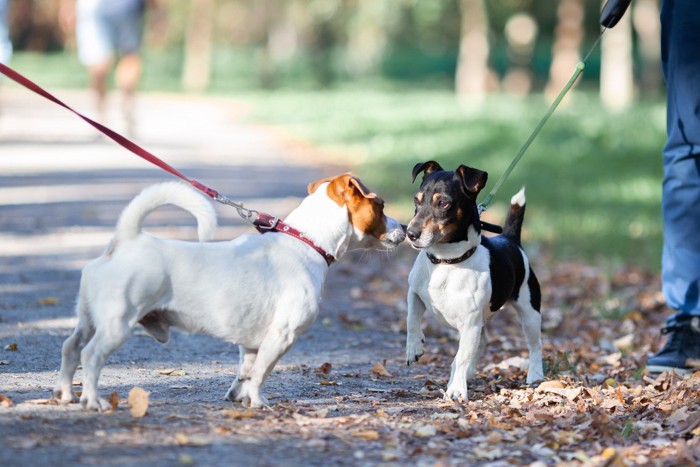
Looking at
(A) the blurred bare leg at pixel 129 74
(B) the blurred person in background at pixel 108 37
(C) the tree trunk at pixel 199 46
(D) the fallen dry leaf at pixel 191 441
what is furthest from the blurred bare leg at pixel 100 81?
(C) the tree trunk at pixel 199 46

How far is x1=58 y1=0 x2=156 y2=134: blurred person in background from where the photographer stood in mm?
15766

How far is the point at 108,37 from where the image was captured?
15906mm

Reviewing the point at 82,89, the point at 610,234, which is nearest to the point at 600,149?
the point at 610,234

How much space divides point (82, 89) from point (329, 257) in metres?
38.2

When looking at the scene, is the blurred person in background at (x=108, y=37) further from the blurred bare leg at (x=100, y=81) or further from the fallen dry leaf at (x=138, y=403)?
the fallen dry leaf at (x=138, y=403)

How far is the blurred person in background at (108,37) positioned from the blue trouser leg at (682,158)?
1133cm

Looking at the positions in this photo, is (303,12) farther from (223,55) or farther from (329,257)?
(329,257)

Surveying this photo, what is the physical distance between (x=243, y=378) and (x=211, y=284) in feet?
1.82

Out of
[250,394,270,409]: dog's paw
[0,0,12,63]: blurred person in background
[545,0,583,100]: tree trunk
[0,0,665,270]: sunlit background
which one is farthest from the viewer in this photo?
[545,0,583,100]: tree trunk

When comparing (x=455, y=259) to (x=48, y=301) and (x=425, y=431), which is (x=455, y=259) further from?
(x=48, y=301)

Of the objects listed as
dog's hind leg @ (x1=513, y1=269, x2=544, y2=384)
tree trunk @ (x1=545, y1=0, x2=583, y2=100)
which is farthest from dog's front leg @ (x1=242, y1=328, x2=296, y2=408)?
tree trunk @ (x1=545, y1=0, x2=583, y2=100)

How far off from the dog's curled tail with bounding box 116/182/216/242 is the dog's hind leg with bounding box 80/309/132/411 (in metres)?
0.33

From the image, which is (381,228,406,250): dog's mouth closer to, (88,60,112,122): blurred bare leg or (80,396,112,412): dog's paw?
(80,396,112,412): dog's paw

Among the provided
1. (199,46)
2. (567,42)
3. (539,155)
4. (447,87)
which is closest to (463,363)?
(539,155)
